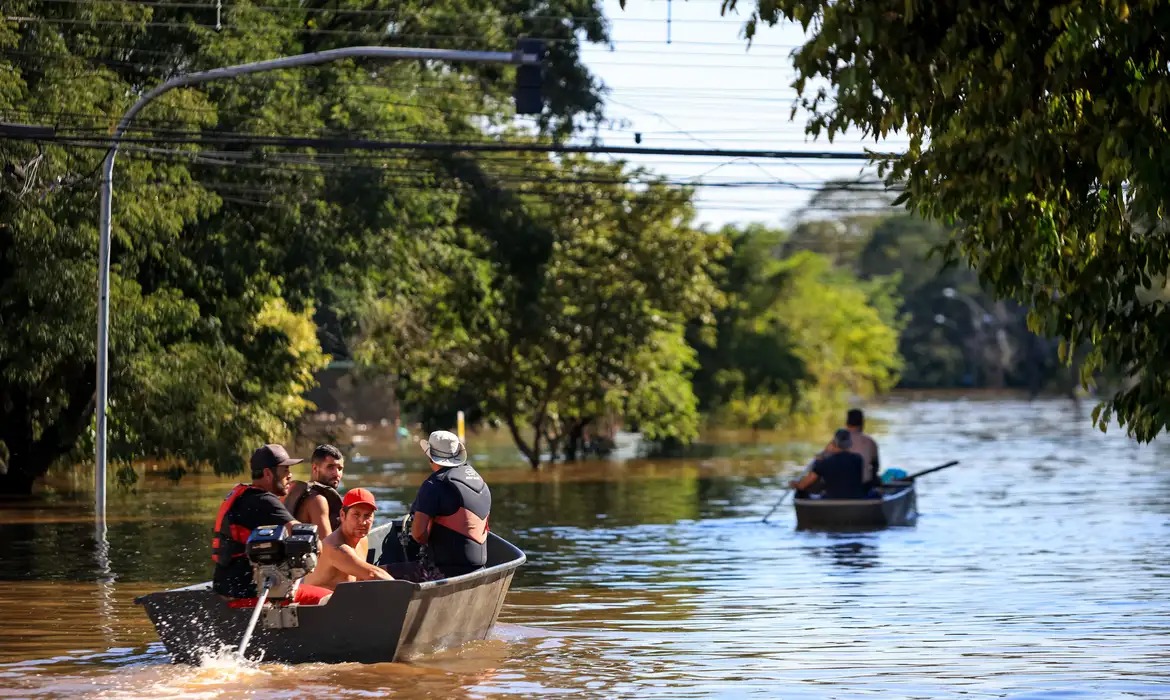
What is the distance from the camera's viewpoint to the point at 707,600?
60.1ft

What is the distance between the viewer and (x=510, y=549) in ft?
53.5

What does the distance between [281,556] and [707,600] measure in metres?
6.68

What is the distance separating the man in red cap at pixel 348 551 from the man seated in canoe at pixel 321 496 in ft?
0.95

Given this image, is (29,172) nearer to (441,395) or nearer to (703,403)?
(441,395)

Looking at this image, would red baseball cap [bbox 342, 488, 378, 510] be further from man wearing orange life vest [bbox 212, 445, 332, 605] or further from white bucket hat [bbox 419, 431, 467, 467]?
white bucket hat [bbox 419, 431, 467, 467]

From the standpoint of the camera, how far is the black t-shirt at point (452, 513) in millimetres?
14383

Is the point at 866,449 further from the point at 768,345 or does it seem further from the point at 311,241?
the point at 768,345

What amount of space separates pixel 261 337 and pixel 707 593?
15365 mm

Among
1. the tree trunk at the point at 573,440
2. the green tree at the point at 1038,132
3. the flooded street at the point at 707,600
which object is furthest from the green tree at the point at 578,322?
the green tree at the point at 1038,132

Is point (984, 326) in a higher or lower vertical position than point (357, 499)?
lower

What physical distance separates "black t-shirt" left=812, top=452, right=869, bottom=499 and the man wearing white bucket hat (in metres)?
12.5

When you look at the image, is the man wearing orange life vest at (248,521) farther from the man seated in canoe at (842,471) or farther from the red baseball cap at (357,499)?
the man seated in canoe at (842,471)

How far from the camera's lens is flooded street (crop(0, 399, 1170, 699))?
1296 cm

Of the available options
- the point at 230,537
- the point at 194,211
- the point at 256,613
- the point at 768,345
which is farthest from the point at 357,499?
the point at 768,345
